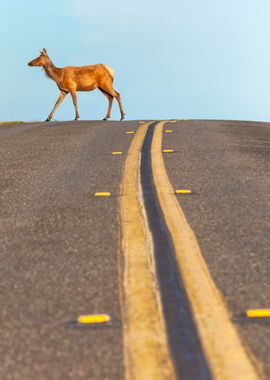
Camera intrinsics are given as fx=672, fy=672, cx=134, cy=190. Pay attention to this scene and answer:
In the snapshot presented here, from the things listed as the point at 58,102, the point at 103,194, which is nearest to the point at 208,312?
the point at 103,194

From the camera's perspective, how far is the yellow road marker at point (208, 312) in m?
2.71

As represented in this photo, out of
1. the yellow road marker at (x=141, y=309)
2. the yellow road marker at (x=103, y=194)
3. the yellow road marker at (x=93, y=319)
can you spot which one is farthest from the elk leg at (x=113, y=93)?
the yellow road marker at (x=93, y=319)

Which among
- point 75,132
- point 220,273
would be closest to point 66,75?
point 75,132

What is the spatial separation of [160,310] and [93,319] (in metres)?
0.34

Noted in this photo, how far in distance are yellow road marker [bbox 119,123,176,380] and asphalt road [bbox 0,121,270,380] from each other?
6 centimetres

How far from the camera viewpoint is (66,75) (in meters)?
24.4

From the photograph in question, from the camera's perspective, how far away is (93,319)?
3.30 metres

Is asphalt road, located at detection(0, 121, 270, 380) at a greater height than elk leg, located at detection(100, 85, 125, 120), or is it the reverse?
asphalt road, located at detection(0, 121, 270, 380)

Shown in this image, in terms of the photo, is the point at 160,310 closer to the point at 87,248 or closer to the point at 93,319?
the point at 93,319

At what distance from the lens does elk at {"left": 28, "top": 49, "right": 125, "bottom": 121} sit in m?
24.3

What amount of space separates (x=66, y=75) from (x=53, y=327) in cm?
2181

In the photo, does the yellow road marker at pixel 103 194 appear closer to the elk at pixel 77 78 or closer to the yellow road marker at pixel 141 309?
the yellow road marker at pixel 141 309

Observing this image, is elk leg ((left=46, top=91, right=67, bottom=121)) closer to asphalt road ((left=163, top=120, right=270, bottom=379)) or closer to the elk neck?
the elk neck

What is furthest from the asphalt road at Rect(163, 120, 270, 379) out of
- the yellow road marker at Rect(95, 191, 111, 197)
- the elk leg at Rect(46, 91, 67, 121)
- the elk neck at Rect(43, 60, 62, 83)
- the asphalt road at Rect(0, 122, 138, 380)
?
the elk neck at Rect(43, 60, 62, 83)
